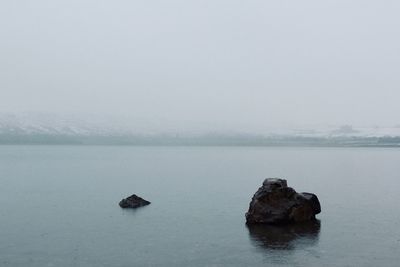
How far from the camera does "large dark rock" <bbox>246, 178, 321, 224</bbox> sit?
57.8 metres

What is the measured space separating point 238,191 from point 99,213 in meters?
36.7

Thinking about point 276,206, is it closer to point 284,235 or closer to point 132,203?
point 284,235

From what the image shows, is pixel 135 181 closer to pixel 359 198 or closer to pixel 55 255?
pixel 359 198

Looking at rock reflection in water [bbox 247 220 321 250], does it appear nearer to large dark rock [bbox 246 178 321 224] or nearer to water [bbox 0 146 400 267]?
water [bbox 0 146 400 267]

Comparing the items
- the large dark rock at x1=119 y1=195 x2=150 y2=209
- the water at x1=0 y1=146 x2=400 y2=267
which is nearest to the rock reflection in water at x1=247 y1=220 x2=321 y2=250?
the water at x1=0 y1=146 x2=400 y2=267

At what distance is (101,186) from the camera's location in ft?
344

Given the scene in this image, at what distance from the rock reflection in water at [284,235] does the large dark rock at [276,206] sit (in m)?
1.21

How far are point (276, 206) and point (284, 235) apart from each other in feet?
24.9

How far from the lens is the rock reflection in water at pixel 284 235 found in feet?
156

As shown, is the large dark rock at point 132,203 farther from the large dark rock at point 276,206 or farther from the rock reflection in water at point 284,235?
the rock reflection in water at point 284,235

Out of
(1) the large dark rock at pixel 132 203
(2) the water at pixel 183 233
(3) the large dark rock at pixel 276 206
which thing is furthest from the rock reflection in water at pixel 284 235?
(1) the large dark rock at pixel 132 203

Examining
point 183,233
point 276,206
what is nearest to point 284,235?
point 276,206

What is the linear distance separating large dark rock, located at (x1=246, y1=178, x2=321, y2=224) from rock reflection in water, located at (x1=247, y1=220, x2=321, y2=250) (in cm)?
121

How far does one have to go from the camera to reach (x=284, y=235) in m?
51.3
